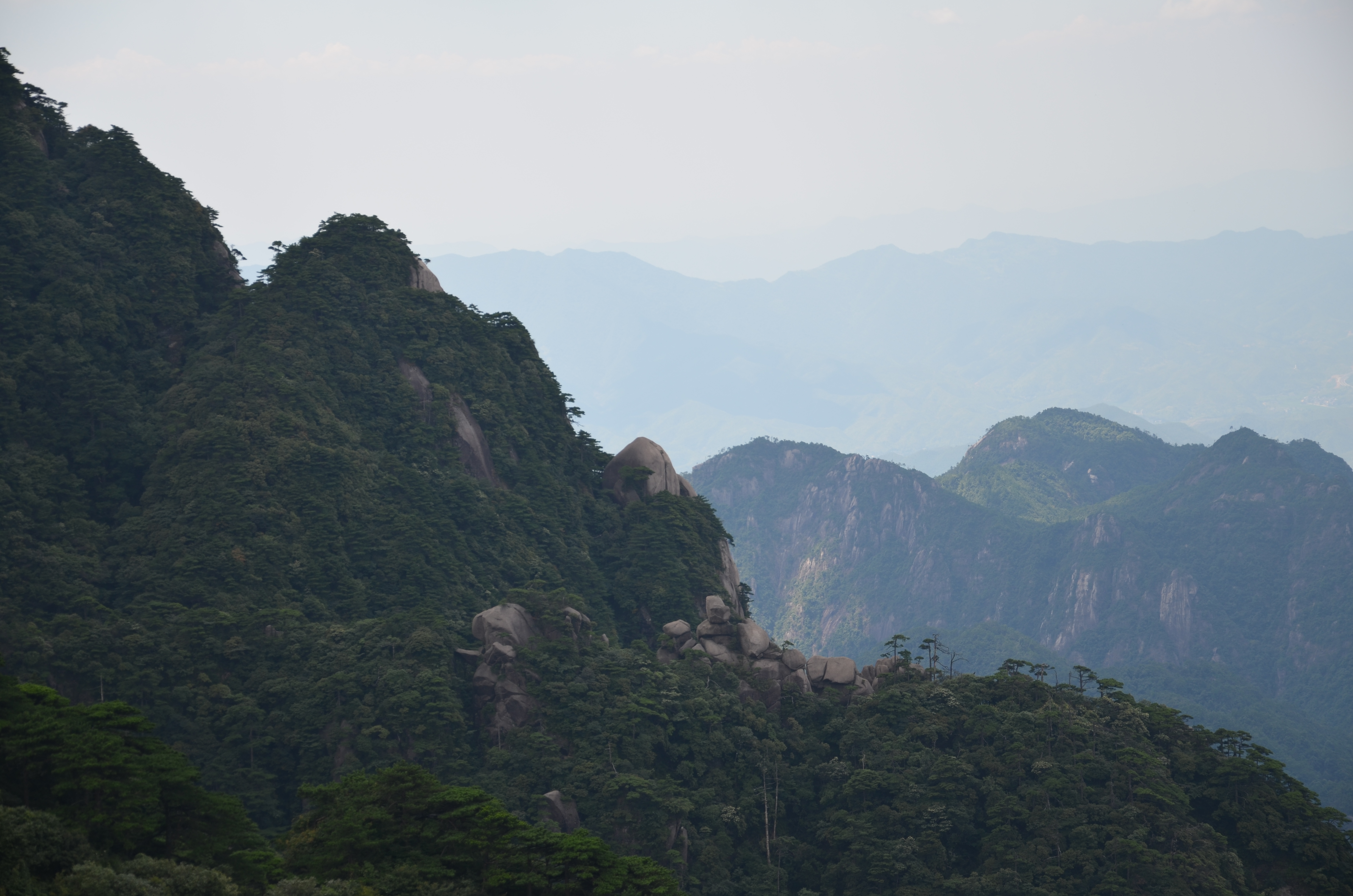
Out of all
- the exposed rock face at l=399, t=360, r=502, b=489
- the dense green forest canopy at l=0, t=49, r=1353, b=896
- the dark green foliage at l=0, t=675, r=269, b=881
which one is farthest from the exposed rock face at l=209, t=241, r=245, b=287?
the dark green foliage at l=0, t=675, r=269, b=881

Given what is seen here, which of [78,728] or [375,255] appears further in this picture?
[375,255]

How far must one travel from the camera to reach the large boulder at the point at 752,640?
73250mm

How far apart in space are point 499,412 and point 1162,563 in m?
131

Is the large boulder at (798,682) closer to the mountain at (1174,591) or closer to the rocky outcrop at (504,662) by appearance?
the rocky outcrop at (504,662)

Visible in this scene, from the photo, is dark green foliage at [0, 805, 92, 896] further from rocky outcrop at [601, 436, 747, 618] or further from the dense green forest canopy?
rocky outcrop at [601, 436, 747, 618]

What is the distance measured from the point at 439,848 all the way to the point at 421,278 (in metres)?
55.0

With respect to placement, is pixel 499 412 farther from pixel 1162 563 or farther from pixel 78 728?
pixel 1162 563

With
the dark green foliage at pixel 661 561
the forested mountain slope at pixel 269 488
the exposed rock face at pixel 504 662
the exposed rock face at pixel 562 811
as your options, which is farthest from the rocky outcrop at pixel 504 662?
the dark green foliage at pixel 661 561

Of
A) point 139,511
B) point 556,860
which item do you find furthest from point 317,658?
point 556,860

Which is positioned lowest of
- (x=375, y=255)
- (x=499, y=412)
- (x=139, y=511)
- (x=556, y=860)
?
(x=556, y=860)

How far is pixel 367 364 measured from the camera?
8175cm

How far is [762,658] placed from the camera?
73.4 metres

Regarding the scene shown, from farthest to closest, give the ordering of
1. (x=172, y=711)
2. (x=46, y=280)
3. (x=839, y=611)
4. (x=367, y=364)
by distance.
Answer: (x=839, y=611) → (x=367, y=364) → (x=46, y=280) → (x=172, y=711)

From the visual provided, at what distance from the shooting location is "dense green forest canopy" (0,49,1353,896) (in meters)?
45.4
